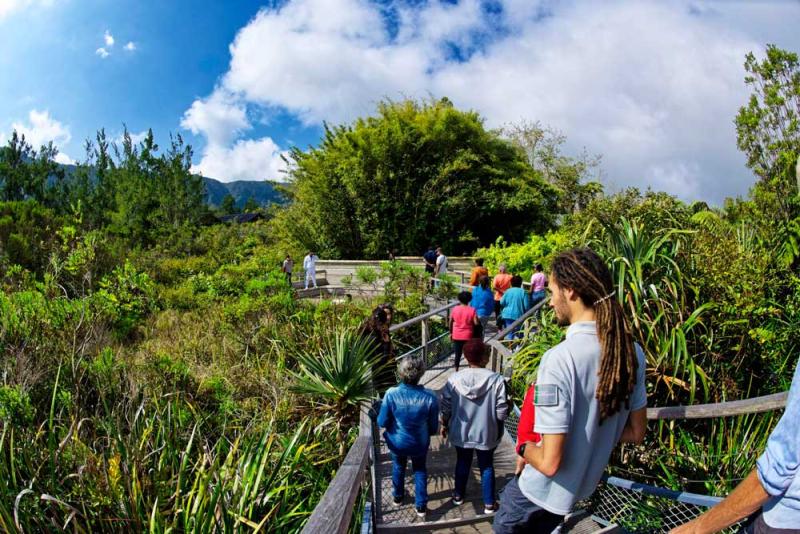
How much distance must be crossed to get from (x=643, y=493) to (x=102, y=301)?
10.8 m

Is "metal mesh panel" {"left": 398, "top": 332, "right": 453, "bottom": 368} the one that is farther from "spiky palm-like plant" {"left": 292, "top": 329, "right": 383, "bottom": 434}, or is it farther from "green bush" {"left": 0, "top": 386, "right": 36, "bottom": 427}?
"green bush" {"left": 0, "top": 386, "right": 36, "bottom": 427}

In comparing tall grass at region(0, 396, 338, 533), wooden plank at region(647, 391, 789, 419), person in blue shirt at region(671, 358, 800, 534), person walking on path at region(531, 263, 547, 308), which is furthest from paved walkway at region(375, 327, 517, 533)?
person walking on path at region(531, 263, 547, 308)

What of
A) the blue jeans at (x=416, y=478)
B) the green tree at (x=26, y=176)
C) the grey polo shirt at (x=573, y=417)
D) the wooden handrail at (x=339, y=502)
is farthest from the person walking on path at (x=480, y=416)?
the green tree at (x=26, y=176)

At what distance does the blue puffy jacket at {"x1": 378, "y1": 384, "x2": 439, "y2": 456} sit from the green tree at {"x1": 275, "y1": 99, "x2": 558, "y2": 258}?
1825 centimetres

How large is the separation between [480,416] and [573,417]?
1.81 metres

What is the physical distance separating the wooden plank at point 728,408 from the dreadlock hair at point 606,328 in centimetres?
95

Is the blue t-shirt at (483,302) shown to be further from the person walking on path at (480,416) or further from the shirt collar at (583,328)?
the shirt collar at (583,328)

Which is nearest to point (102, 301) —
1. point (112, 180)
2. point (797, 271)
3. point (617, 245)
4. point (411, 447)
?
point (411, 447)

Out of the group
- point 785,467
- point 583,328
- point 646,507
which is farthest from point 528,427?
point 646,507

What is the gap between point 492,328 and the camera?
1002cm

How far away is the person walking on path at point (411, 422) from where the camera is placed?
3457 mm

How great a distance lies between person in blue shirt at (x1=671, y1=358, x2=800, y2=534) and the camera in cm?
107

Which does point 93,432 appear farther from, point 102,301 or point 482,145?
point 482,145

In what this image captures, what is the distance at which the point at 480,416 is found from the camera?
336cm
